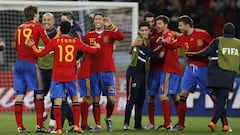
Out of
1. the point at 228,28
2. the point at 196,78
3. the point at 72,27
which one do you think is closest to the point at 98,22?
the point at 72,27

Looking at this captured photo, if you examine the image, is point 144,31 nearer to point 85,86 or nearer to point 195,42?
point 195,42

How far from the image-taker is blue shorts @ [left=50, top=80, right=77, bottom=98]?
1420cm

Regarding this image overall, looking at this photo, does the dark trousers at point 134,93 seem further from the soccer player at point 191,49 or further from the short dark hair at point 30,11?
A: the short dark hair at point 30,11

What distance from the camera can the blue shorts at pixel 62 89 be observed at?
14.2 metres

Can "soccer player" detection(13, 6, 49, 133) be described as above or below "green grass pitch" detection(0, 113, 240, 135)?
above

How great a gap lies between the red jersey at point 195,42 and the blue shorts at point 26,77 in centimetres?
273

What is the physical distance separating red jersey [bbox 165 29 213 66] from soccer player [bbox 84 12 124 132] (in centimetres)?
115

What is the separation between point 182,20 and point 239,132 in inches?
98.1

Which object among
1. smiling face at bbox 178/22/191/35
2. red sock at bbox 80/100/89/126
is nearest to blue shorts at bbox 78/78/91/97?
red sock at bbox 80/100/89/126

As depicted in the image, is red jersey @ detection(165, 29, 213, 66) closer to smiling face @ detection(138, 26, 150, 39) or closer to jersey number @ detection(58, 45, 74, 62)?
smiling face @ detection(138, 26, 150, 39)

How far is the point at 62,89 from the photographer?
14.3m

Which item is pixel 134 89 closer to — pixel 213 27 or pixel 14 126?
pixel 14 126

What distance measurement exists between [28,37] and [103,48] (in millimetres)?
1743

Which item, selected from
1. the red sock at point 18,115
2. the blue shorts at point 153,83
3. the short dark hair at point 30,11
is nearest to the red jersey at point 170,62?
the blue shorts at point 153,83
